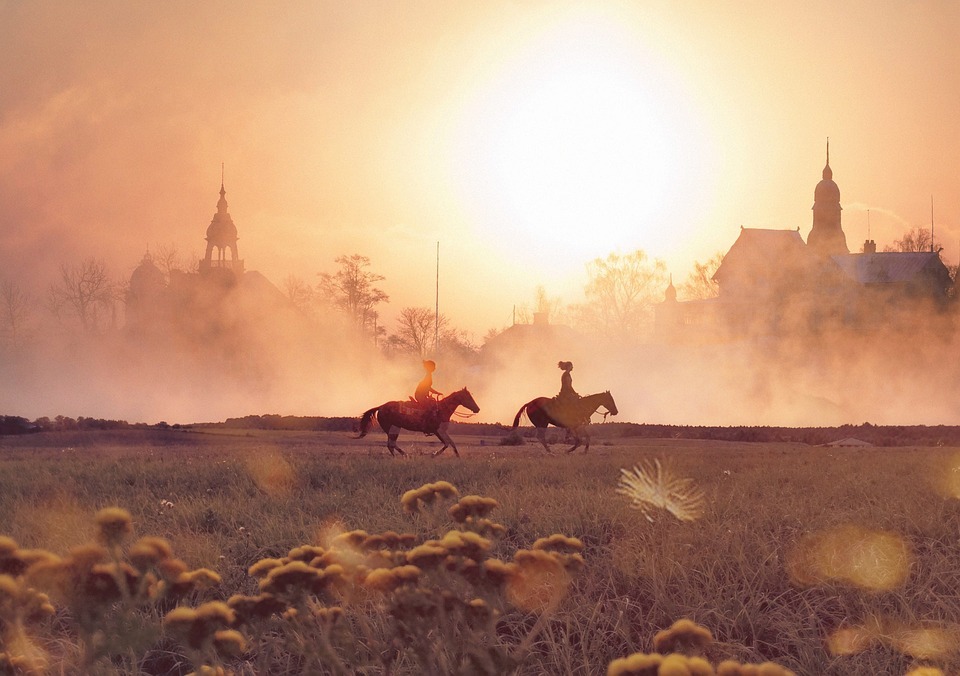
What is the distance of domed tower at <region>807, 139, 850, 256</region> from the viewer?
81.9m

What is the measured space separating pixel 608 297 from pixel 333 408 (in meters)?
28.4

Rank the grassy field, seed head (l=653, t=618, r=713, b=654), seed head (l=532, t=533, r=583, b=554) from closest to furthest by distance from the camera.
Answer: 1. seed head (l=653, t=618, r=713, b=654)
2. seed head (l=532, t=533, r=583, b=554)
3. the grassy field

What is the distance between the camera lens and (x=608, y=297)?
63.9 m

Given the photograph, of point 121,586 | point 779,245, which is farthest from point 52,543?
point 779,245

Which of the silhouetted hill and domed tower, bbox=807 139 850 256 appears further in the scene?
domed tower, bbox=807 139 850 256

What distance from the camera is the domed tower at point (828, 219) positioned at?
81.9 metres

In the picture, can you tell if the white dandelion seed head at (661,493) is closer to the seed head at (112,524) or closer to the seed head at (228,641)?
the seed head at (228,641)

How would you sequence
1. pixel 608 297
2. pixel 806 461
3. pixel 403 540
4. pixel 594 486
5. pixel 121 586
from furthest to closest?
1. pixel 608 297
2. pixel 806 461
3. pixel 594 486
4. pixel 403 540
5. pixel 121 586

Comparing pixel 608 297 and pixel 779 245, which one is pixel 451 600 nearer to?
pixel 608 297

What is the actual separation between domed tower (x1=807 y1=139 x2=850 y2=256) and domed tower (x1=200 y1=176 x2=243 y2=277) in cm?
5496

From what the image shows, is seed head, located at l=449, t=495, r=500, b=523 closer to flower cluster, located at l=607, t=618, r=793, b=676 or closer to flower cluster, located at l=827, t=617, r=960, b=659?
flower cluster, located at l=607, t=618, r=793, b=676

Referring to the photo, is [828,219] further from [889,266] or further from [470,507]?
[470,507]

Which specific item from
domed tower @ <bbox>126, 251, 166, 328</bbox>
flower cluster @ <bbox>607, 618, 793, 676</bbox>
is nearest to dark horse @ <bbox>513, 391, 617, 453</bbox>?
flower cluster @ <bbox>607, 618, 793, 676</bbox>

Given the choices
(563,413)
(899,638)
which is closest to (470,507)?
(899,638)
